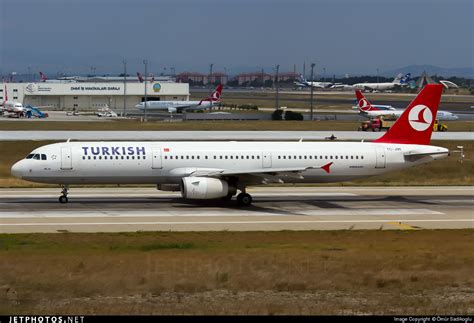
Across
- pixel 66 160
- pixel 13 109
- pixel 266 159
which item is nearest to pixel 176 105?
pixel 13 109

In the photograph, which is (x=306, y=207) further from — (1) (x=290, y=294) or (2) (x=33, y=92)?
(2) (x=33, y=92)

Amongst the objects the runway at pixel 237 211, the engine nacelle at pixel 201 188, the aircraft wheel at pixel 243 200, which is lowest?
the runway at pixel 237 211

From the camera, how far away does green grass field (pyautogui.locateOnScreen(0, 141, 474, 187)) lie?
61.3m

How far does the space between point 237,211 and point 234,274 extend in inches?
699

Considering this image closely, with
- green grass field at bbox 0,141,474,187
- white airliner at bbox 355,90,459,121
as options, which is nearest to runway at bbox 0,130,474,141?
green grass field at bbox 0,141,474,187

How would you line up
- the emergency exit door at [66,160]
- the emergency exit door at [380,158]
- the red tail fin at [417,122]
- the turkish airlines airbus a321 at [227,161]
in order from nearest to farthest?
the emergency exit door at [66,160] < the turkish airlines airbus a321 at [227,161] < the emergency exit door at [380,158] < the red tail fin at [417,122]

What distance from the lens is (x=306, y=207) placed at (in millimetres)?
47031

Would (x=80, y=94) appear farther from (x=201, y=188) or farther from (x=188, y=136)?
(x=201, y=188)

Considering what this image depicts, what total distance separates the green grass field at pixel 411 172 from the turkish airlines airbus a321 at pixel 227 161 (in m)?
10.3

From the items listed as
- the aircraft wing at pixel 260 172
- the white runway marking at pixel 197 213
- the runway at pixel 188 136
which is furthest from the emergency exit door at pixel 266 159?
the runway at pixel 188 136

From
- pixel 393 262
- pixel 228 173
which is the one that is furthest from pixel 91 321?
pixel 228 173

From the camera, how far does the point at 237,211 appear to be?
44938 mm

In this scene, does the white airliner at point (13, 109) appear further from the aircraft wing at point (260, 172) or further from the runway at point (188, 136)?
the aircraft wing at point (260, 172)

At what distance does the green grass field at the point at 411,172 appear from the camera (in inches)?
2415
